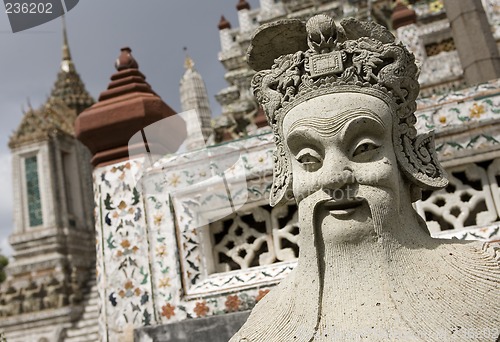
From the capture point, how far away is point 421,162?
243cm

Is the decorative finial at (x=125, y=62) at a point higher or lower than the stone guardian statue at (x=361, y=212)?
higher

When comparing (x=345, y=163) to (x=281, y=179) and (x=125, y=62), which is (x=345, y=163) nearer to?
(x=281, y=179)

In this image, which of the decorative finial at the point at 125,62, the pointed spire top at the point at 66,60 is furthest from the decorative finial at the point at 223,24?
the decorative finial at the point at 125,62

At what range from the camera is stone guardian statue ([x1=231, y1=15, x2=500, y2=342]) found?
2068 mm

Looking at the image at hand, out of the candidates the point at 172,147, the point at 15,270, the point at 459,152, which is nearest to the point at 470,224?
the point at 459,152

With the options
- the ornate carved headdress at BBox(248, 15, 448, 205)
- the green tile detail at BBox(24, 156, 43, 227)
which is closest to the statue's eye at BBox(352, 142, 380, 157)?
the ornate carved headdress at BBox(248, 15, 448, 205)

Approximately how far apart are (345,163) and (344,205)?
16 cm

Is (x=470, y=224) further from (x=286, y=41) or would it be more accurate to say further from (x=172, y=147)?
(x=172, y=147)

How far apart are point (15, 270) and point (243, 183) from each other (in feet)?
47.0

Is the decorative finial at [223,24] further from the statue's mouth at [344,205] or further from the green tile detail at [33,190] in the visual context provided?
the statue's mouth at [344,205]

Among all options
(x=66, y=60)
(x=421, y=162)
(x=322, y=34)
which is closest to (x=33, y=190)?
(x=66, y=60)

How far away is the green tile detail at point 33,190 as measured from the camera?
1759cm

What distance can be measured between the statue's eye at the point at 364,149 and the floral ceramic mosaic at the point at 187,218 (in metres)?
1.61

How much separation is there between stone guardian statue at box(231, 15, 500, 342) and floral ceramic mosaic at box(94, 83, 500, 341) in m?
1.35
